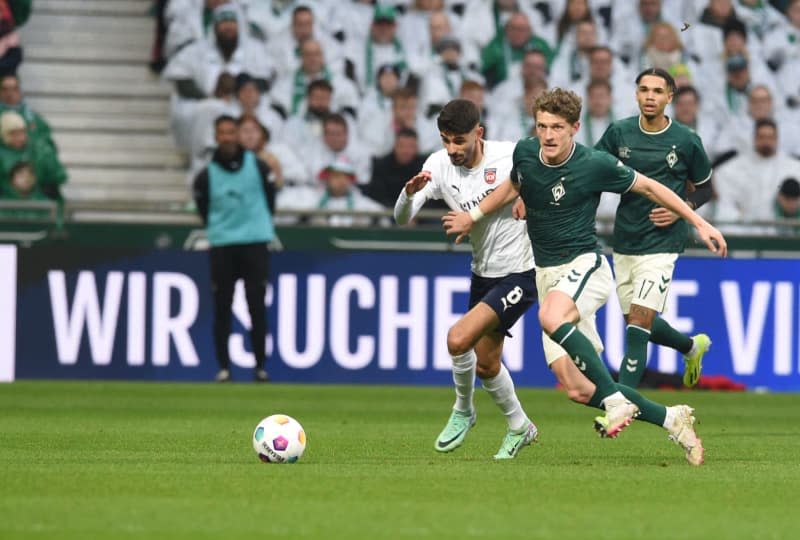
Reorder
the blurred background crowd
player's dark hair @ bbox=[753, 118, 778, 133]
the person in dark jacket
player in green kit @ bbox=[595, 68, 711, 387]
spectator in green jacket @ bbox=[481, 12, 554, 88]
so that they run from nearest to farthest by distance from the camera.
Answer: player in green kit @ bbox=[595, 68, 711, 387]
the person in dark jacket
the blurred background crowd
player's dark hair @ bbox=[753, 118, 778, 133]
spectator in green jacket @ bbox=[481, 12, 554, 88]

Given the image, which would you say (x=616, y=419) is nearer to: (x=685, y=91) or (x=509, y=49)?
(x=685, y=91)

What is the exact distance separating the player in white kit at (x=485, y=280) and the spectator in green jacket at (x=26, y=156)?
794cm

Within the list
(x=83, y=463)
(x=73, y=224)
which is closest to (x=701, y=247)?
(x=73, y=224)

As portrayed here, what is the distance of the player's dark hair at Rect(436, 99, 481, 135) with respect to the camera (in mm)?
9586

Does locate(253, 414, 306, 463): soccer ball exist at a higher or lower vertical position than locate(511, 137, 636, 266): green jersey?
lower

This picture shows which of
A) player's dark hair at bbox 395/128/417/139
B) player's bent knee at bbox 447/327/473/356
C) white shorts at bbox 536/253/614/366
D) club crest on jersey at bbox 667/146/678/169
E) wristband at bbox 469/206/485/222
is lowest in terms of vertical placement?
player's bent knee at bbox 447/327/473/356

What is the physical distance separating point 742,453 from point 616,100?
9.65 m

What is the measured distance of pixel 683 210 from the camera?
9094 millimetres

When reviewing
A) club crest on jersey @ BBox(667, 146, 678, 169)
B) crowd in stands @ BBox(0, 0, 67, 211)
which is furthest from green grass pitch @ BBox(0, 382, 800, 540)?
crowd in stands @ BBox(0, 0, 67, 211)

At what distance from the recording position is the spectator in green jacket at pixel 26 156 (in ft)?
56.5

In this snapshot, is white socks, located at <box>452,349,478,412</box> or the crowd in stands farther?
the crowd in stands

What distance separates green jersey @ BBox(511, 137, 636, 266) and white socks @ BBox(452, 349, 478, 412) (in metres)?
0.84

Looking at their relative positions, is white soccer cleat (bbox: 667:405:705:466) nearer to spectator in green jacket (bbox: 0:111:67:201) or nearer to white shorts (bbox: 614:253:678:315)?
white shorts (bbox: 614:253:678:315)

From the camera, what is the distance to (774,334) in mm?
16859
